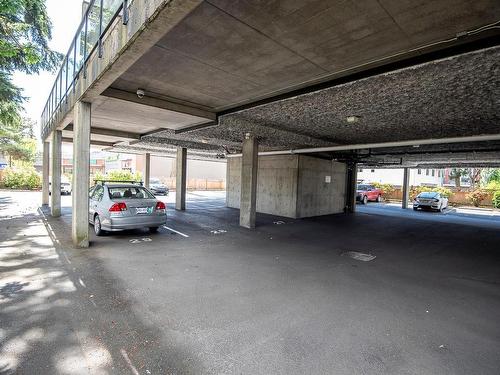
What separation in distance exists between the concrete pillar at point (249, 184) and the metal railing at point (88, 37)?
5.53 m

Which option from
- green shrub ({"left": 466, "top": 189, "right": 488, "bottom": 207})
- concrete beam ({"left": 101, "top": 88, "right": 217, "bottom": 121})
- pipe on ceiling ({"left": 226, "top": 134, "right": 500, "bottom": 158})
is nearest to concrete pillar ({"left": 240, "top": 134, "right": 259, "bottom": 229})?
concrete beam ({"left": 101, "top": 88, "right": 217, "bottom": 121})

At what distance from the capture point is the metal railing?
481cm

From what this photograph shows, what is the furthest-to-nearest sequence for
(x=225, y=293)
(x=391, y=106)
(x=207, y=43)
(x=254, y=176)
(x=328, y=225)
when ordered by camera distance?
(x=328, y=225)
(x=254, y=176)
(x=391, y=106)
(x=225, y=293)
(x=207, y=43)

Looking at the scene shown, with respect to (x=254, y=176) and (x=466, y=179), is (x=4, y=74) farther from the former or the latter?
(x=466, y=179)

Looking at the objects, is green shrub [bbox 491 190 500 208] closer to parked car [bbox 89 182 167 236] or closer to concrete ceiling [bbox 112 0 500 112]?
concrete ceiling [bbox 112 0 500 112]

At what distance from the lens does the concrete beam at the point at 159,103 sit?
6283mm

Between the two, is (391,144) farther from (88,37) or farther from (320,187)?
(88,37)

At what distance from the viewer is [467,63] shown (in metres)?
3.97

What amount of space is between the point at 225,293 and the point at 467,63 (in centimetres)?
496

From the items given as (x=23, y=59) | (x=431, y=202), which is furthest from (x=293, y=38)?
(x=431, y=202)

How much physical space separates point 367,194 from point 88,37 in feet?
74.8

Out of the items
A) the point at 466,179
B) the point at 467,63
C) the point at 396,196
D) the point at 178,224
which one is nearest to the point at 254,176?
the point at 178,224

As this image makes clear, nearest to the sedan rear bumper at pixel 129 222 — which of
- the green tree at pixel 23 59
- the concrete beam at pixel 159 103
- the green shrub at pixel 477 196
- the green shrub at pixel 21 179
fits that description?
→ the concrete beam at pixel 159 103

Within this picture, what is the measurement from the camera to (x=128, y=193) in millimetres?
8039
